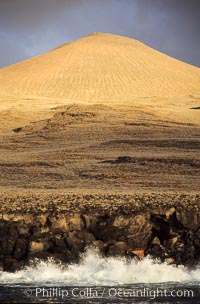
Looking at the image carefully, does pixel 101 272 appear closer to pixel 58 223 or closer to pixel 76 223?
pixel 76 223

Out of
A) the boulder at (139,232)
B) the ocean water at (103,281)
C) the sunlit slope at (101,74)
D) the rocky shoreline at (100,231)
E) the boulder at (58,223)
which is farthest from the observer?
the sunlit slope at (101,74)

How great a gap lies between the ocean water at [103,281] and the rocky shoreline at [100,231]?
1.07 ft

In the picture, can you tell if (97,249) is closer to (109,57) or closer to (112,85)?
(112,85)

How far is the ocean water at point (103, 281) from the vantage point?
19859 mm

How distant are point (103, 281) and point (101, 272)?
1.46 feet

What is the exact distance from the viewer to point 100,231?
76.6 ft

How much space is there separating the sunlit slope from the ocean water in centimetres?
5652

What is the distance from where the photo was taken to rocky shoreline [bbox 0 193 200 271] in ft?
75.0

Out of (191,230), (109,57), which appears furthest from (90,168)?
(109,57)

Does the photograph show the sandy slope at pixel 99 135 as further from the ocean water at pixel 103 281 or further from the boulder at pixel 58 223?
the ocean water at pixel 103 281

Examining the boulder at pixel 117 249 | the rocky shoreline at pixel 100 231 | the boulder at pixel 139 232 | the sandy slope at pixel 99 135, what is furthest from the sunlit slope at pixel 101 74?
the boulder at pixel 117 249

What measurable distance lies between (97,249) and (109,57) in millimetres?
80884

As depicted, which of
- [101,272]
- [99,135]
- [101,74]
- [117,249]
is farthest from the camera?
[101,74]

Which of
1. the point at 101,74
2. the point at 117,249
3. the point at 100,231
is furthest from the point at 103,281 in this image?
the point at 101,74
